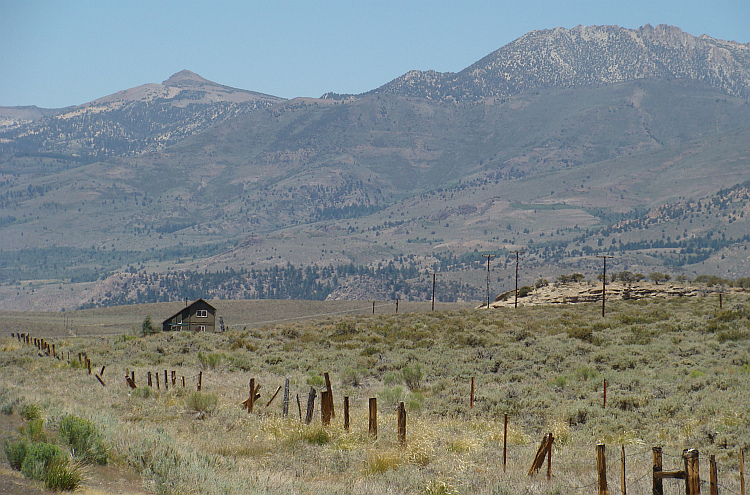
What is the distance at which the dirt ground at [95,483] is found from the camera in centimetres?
1154

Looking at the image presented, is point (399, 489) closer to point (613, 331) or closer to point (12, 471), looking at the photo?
point (12, 471)

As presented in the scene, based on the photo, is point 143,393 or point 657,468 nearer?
point 657,468

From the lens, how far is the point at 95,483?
12.5 m

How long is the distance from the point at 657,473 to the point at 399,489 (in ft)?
14.4

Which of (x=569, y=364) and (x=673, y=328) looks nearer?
(x=569, y=364)

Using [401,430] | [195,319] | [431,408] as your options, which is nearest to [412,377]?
[431,408]

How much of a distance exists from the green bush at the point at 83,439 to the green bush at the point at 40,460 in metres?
1.17

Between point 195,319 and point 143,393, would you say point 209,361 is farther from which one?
point 195,319

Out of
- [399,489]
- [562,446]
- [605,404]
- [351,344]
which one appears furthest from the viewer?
[351,344]

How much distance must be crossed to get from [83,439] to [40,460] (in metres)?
1.79

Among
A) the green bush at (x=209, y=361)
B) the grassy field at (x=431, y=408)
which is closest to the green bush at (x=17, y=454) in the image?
the grassy field at (x=431, y=408)

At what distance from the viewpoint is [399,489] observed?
522 inches

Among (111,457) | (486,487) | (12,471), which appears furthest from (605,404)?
(12,471)

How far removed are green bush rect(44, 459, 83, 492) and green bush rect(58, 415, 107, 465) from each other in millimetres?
1336
